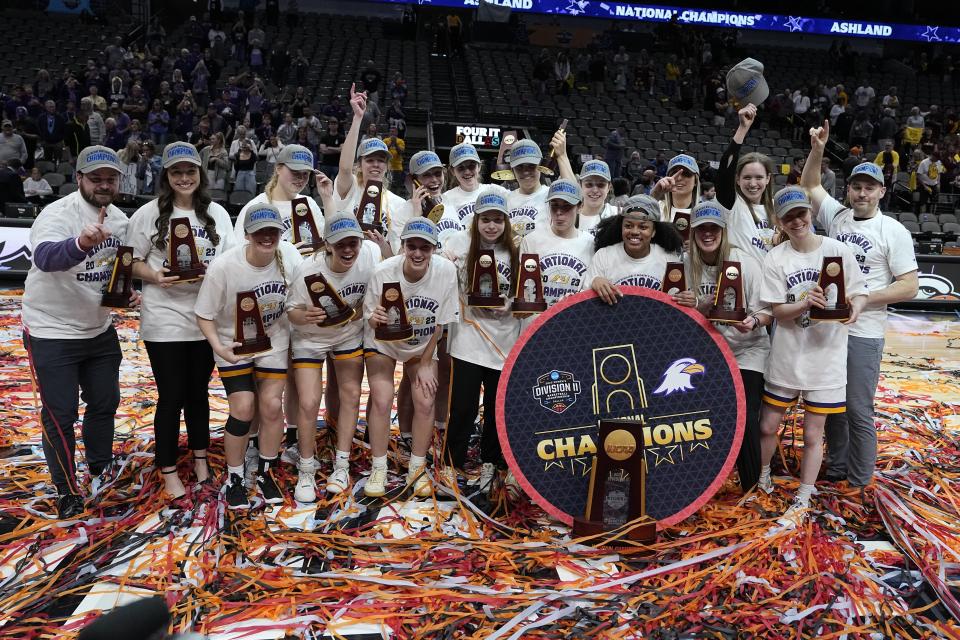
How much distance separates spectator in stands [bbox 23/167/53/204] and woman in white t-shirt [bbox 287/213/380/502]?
9.33m

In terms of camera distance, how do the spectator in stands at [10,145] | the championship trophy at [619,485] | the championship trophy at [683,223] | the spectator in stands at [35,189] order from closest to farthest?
1. the championship trophy at [619,485]
2. the championship trophy at [683,223]
3. the spectator in stands at [35,189]
4. the spectator in stands at [10,145]

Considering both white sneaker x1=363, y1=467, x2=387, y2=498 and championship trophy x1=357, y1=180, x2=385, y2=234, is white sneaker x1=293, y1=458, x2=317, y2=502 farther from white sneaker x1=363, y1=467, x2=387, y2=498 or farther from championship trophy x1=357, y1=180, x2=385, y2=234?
championship trophy x1=357, y1=180, x2=385, y2=234

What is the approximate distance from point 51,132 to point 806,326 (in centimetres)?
1330

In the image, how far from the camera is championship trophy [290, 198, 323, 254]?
459 cm

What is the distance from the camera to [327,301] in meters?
3.94

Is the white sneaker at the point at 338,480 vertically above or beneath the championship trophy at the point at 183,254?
beneath

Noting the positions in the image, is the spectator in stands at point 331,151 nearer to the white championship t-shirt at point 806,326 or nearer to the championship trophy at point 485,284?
the championship trophy at point 485,284

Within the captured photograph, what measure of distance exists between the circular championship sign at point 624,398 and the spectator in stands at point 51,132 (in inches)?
483

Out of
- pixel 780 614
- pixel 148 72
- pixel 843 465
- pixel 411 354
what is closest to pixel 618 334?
pixel 411 354

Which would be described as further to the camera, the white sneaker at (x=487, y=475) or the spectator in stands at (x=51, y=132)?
the spectator in stands at (x=51, y=132)

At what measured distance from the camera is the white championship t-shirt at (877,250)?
4297 millimetres

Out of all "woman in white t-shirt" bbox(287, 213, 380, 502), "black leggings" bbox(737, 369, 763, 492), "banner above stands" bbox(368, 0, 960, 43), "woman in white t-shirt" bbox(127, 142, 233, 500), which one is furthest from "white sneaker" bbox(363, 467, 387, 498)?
"banner above stands" bbox(368, 0, 960, 43)

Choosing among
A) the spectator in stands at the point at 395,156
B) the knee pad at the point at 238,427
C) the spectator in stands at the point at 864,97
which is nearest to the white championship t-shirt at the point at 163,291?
the knee pad at the point at 238,427

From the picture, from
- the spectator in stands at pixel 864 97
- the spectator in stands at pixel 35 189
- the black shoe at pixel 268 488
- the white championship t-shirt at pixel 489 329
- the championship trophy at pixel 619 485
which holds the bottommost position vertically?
the black shoe at pixel 268 488
